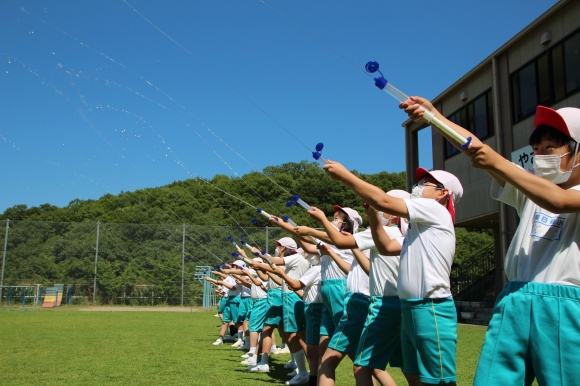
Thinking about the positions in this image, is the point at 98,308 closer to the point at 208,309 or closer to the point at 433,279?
the point at 208,309

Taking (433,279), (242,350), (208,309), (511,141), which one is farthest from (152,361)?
(208,309)

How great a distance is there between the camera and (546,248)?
10.00 feet

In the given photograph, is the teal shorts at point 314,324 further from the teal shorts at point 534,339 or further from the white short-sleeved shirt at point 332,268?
the teal shorts at point 534,339

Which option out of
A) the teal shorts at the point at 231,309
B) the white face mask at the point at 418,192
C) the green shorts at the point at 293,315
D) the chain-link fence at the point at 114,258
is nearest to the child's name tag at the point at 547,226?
the white face mask at the point at 418,192

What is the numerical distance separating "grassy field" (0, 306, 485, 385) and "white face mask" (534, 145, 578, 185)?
20.0ft

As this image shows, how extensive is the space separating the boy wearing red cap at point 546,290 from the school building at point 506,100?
12534 mm

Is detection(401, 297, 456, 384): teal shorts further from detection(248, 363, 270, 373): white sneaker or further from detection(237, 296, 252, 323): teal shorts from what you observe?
detection(237, 296, 252, 323): teal shorts

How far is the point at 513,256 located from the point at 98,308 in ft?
115

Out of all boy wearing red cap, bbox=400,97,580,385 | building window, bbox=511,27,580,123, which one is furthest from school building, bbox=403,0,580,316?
boy wearing red cap, bbox=400,97,580,385

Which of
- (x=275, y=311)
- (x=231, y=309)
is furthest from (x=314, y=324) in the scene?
(x=231, y=309)

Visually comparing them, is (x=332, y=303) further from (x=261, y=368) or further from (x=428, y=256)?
(x=261, y=368)

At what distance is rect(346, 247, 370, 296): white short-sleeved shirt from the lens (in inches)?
248

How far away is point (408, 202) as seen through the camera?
4098 millimetres

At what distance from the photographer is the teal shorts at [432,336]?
421cm
